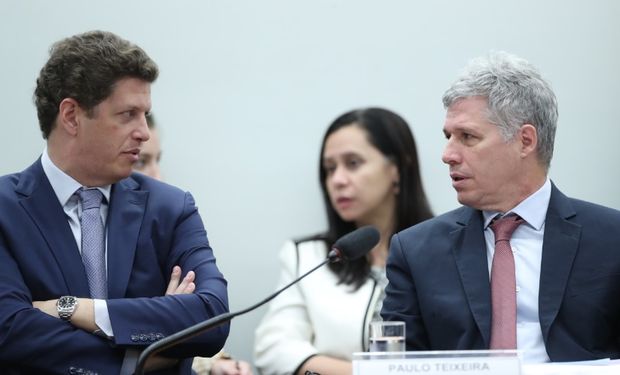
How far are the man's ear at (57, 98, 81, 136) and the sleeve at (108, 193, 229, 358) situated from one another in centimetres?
45

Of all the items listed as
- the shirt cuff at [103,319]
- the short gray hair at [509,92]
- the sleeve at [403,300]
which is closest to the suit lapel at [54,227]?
the shirt cuff at [103,319]

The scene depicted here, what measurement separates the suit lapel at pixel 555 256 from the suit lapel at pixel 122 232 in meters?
1.15

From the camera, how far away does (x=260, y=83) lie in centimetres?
438

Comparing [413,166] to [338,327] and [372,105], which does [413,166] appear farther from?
[338,327]

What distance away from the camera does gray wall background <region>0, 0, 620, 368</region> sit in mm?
4293

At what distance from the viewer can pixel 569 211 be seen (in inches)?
121

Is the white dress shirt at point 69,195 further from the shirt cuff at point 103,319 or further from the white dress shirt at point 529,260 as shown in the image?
the white dress shirt at point 529,260

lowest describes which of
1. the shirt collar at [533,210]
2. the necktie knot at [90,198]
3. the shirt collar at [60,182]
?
the shirt collar at [533,210]

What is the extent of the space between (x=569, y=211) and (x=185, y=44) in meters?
1.89

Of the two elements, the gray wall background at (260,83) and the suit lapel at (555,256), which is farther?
the gray wall background at (260,83)

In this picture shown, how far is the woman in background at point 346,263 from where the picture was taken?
4000 mm

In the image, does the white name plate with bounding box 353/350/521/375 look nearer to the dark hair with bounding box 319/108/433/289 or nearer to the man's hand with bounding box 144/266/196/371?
the man's hand with bounding box 144/266/196/371

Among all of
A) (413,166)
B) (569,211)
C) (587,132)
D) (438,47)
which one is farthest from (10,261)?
(587,132)

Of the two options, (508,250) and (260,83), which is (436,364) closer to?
(508,250)
